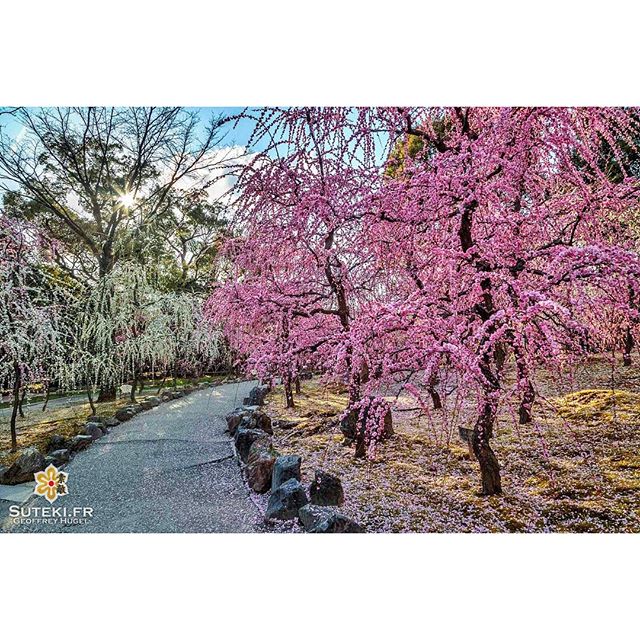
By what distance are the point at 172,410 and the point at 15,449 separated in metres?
0.74

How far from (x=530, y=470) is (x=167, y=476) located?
1.76 m

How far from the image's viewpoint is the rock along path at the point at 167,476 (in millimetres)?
2109

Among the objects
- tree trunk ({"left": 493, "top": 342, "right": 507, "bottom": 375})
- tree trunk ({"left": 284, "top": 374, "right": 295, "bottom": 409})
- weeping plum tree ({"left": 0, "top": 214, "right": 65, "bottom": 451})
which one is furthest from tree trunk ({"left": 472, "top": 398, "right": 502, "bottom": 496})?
weeping plum tree ({"left": 0, "top": 214, "right": 65, "bottom": 451})

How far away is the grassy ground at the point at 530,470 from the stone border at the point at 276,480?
0.09 metres

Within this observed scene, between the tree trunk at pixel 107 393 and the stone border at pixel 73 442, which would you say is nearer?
the stone border at pixel 73 442

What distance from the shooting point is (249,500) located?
7.27 feet

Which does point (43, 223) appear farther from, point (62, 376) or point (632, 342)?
point (632, 342)

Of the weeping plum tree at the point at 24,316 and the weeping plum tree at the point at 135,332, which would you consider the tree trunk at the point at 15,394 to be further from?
the weeping plum tree at the point at 135,332

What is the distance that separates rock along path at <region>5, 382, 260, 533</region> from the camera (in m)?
2.11

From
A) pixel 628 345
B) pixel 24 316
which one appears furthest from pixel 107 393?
pixel 628 345

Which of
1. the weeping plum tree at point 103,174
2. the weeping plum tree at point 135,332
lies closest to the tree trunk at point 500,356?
the weeping plum tree at point 135,332

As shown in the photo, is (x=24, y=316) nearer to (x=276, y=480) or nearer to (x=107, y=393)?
(x=107, y=393)

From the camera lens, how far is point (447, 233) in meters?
2.02

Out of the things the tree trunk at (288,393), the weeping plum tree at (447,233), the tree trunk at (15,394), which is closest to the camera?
the weeping plum tree at (447,233)
